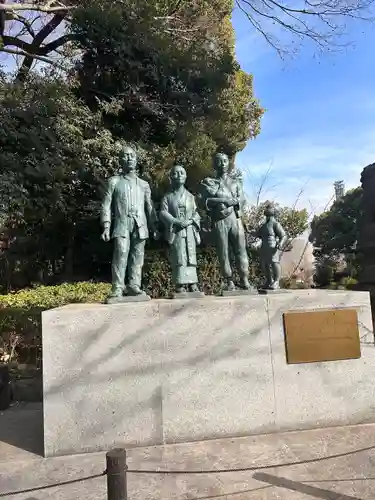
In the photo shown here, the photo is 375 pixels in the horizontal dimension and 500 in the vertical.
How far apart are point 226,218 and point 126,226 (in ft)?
4.33

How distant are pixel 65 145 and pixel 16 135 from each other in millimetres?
1050

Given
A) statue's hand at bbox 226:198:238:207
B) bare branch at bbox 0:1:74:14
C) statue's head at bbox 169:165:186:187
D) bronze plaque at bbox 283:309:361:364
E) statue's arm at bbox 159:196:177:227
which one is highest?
bare branch at bbox 0:1:74:14

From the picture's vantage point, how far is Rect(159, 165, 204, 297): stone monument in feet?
16.7

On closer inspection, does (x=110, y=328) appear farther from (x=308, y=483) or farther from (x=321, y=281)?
(x=321, y=281)

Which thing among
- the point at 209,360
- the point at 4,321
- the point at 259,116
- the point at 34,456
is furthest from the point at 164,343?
the point at 259,116

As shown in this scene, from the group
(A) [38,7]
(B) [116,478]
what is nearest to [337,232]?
(A) [38,7]

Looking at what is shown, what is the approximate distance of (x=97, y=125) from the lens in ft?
32.8

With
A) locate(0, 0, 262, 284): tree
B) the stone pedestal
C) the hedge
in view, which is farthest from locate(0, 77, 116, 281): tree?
the stone pedestal

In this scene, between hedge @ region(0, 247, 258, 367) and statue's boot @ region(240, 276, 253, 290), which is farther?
hedge @ region(0, 247, 258, 367)

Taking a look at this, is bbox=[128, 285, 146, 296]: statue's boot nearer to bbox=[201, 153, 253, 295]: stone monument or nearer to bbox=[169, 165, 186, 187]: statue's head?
bbox=[201, 153, 253, 295]: stone monument

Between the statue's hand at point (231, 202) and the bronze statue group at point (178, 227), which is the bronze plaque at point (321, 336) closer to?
the bronze statue group at point (178, 227)

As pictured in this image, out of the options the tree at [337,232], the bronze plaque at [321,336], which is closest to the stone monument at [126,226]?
the bronze plaque at [321,336]

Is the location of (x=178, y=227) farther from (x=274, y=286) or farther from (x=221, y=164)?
(x=274, y=286)

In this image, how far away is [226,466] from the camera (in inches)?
147
